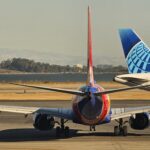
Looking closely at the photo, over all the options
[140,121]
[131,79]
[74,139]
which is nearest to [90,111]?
[74,139]

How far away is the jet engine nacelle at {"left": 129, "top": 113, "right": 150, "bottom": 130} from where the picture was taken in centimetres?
3602

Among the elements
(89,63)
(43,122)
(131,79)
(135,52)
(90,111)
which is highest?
(135,52)

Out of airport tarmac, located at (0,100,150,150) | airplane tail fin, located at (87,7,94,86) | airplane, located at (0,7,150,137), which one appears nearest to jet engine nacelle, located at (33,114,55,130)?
airplane, located at (0,7,150,137)

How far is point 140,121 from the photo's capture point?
119 ft

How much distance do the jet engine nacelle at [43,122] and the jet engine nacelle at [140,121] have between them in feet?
18.9

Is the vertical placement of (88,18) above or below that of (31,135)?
above

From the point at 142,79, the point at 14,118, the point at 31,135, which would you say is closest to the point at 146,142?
the point at 31,135

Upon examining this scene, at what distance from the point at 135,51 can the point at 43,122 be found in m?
31.4

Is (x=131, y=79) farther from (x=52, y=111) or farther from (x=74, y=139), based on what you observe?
(x=74, y=139)

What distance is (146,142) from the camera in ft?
106

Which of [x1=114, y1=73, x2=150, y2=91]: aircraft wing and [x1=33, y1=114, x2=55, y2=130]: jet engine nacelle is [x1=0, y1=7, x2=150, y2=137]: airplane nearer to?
[x1=33, y1=114, x2=55, y2=130]: jet engine nacelle

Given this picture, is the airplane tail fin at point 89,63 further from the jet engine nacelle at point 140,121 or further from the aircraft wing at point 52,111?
the jet engine nacelle at point 140,121

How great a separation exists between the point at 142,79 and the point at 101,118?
26.1m

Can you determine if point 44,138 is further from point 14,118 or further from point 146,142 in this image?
point 14,118
